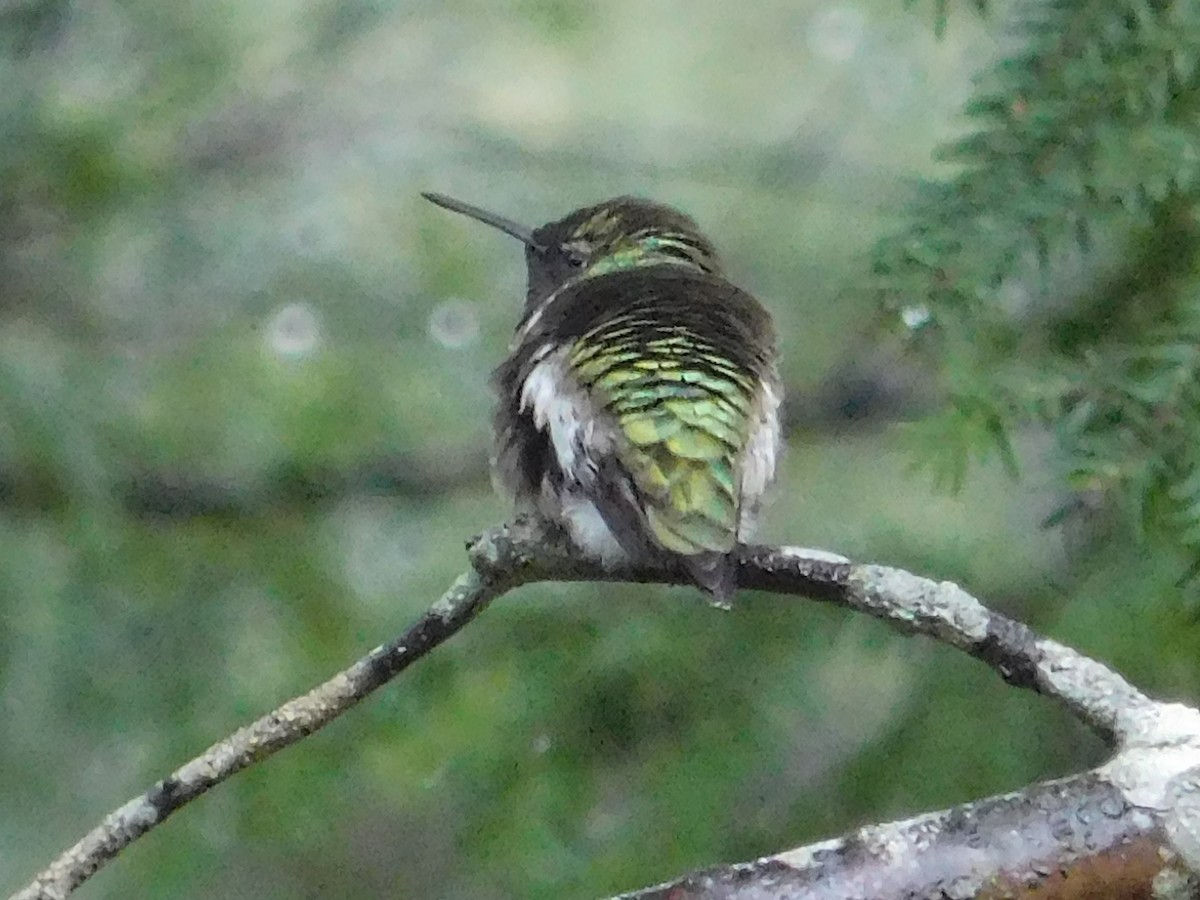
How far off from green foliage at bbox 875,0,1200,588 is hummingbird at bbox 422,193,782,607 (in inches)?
3.3

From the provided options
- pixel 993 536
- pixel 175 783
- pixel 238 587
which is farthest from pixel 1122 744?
pixel 238 587

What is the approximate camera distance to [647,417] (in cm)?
70

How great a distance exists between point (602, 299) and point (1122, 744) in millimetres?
393

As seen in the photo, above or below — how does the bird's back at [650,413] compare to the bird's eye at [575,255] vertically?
below

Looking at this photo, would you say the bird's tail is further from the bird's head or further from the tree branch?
the bird's head

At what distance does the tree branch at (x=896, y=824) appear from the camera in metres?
0.45

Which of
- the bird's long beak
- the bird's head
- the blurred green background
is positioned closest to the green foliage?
the blurred green background

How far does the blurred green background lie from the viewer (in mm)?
1015

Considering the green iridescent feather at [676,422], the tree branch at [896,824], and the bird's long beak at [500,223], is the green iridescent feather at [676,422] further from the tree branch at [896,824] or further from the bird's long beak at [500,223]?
the bird's long beak at [500,223]

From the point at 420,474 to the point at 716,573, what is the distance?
2.51ft

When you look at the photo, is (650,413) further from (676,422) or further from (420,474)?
(420,474)

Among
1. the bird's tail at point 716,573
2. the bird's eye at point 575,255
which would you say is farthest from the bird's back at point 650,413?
the bird's eye at point 575,255

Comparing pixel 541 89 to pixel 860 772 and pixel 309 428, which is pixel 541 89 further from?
pixel 860 772

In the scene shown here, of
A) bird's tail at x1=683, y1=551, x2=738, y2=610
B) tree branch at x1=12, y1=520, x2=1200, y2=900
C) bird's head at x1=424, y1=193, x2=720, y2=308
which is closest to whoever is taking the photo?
tree branch at x1=12, y1=520, x2=1200, y2=900
